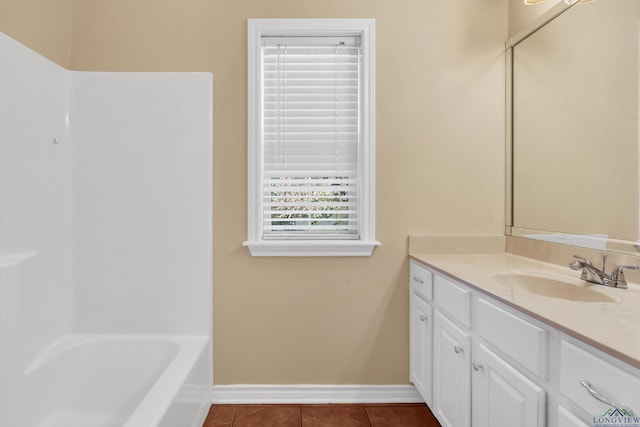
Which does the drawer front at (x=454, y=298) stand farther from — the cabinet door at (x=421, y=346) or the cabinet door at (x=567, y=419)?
the cabinet door at (x=567, y=419)

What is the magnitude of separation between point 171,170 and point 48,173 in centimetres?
56

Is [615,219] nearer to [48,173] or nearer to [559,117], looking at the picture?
[559,117]

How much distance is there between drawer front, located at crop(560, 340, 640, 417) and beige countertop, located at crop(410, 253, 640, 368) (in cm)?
4

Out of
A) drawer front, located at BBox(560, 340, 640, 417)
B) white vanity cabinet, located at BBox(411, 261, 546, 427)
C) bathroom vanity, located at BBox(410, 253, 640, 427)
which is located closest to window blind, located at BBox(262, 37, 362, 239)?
bathroom vanity, located at BBox(410, 253, 640, 427)

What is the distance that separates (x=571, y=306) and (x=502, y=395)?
0.38 metres

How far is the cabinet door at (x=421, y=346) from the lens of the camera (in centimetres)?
179

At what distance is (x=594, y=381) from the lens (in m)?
0.83

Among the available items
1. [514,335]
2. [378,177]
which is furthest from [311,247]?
[514,335]

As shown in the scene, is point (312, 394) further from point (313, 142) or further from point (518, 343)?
point (313, 142)

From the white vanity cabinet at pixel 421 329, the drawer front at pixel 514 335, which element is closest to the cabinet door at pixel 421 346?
the white vanity cabinet at pixel 421 329

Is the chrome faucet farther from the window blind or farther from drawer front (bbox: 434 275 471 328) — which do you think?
the window blind

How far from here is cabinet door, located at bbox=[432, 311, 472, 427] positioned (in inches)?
55.8

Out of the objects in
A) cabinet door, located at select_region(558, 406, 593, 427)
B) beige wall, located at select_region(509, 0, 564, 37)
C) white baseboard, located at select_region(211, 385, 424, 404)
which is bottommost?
white baseboard, located at select_region(211, 385, 424, 404)

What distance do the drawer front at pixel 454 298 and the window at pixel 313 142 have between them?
18.6 inches
